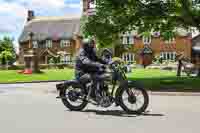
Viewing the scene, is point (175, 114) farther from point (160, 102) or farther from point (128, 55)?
point (128, 55)

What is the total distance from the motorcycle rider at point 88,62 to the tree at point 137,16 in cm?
1164

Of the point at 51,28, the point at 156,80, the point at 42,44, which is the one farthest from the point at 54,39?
the point at 156,80

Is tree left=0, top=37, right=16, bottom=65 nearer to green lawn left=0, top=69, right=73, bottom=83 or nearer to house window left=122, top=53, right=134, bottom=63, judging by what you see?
house window left=122, top=53, right=134, bottom=63

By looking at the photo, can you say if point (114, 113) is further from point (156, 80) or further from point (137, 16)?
point (156, 80)

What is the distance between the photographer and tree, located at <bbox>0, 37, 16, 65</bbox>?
84125mm

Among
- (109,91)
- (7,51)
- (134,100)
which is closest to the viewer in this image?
(134,100)

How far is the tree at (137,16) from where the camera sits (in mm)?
24453

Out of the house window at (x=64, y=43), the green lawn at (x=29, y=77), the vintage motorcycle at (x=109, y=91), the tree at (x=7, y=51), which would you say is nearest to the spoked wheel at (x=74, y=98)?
the vintage motorcycle at (x=109, y=91)

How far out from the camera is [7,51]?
87562 mm

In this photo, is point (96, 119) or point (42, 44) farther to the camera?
point (42, 44)

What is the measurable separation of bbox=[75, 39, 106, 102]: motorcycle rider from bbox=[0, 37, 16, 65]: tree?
72.3 metres

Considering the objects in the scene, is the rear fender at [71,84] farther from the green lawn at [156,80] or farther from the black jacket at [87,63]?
the green lawn at [156,80]

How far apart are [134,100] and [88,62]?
1.47 metres

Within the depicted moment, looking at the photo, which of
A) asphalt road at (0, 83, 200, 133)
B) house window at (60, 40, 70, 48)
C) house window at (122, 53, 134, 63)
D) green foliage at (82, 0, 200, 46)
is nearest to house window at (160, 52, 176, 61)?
house window at (122, 53, 134, 63)
